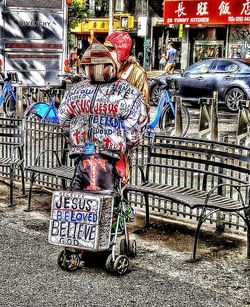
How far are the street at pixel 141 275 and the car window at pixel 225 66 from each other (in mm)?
13620

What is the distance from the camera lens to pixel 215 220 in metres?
7.58

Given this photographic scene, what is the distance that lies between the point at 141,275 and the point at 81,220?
69 centimetres

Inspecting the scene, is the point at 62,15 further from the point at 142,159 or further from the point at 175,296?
the point at 175,296

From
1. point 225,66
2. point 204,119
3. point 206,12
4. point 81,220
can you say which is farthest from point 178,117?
point 206,12

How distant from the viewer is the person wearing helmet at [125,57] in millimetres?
6301

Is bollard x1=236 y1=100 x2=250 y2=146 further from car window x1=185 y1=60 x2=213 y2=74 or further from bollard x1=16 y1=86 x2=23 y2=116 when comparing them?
car window x1=185 y1=60 x2=213 y2=74

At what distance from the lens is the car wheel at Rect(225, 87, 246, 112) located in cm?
2005

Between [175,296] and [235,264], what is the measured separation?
1.01 meters

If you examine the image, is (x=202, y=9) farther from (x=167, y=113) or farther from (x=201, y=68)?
(x=167, y=113)

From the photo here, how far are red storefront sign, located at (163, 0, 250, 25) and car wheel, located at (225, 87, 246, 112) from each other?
16781mm

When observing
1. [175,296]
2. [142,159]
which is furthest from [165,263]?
[142,159]

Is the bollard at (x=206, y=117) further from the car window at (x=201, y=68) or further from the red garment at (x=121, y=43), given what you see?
the red garment at (x=121, y=43)

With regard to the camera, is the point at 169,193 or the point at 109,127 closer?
the point at 109,127

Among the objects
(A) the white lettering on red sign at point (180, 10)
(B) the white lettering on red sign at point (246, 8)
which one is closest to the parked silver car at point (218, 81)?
(B) the white lettering on red sign at point (246, 8)
